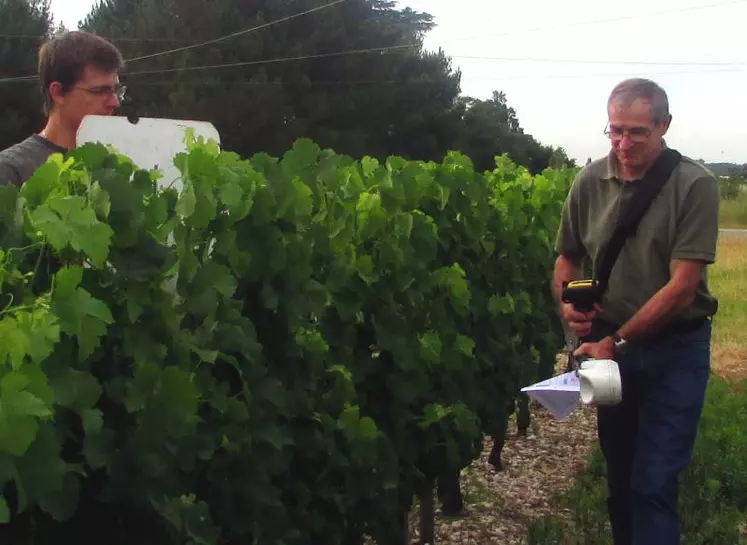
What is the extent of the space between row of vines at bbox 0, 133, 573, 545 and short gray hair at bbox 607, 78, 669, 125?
36.6 inches

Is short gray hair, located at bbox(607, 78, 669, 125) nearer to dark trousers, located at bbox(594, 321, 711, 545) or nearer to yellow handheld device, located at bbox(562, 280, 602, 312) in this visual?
yellow handheld device, located at bbox(562, 280, 602, 312)

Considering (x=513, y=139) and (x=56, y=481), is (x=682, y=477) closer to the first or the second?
(x=56, y=481)

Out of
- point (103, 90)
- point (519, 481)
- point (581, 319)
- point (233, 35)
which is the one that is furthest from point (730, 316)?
point (233, 35)

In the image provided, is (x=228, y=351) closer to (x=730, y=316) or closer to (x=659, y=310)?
(x=659, y=310)

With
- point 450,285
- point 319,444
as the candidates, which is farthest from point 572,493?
point 319,444

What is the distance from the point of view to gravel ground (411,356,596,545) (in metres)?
5.46

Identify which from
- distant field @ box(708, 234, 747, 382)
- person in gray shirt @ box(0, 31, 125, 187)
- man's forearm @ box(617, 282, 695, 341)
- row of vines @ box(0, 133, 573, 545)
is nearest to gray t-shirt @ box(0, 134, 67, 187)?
person in gray shirt @ box(0, 31, 125, 187)

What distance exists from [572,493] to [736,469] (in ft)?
2.90

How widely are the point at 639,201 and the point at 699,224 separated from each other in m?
0.22

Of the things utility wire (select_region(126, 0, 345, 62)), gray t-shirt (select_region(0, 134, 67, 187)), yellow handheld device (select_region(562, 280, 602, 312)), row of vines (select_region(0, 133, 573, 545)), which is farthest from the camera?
utility wire (select_region(126, 0, 345, 62))

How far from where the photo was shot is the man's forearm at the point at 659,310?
3.56m

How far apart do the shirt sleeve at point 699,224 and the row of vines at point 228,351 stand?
1.02 meters

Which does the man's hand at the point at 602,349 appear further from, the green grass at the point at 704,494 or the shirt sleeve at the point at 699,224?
the green grass at the point at 704,494

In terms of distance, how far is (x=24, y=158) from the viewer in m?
3.00
